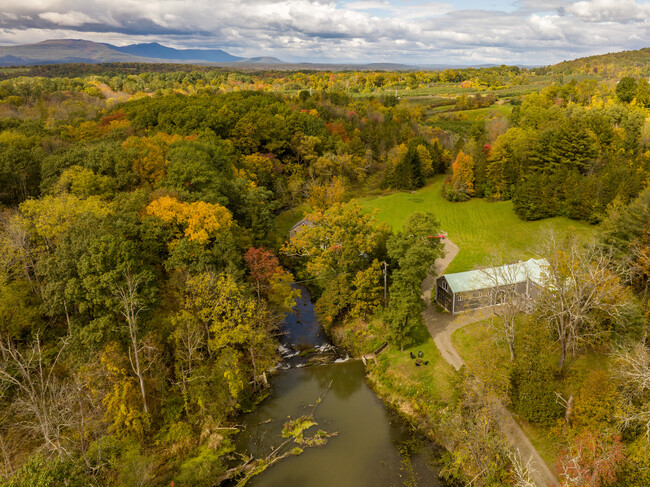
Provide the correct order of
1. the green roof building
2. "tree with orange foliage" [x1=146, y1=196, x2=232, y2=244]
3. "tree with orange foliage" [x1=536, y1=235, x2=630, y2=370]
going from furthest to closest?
the green roof building
"tree with orange foliage" [x1=146, y1=196, x2=232, y2=244]
"tree with orange foliage" [x1=536, y1=235, x2=630, y2=370]

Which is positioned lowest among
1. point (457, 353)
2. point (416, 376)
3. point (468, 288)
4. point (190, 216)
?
point (416, 376)

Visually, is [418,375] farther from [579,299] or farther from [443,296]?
[579,299]

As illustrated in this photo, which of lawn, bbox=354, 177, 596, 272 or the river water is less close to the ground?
lawn, bbox=354, 177, 596, 272

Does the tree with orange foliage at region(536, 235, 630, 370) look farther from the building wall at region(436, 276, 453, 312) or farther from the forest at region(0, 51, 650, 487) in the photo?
the building wall at region(436, 276, 453, 312)

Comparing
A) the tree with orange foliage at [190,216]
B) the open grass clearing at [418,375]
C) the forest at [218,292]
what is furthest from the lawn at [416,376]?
the tree with orange foliage at [190,216]

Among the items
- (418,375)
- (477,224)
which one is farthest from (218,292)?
(477,224)

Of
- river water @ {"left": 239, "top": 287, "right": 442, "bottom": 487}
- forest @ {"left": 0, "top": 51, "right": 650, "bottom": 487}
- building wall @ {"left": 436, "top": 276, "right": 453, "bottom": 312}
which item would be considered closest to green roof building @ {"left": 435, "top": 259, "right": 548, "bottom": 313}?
building wall @ {"left": 436, "top": 276, "right": 453, "bottom": 312}

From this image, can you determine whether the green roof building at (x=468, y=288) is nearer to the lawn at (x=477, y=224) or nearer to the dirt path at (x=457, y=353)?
the dirt path at (x=457, y=353)
